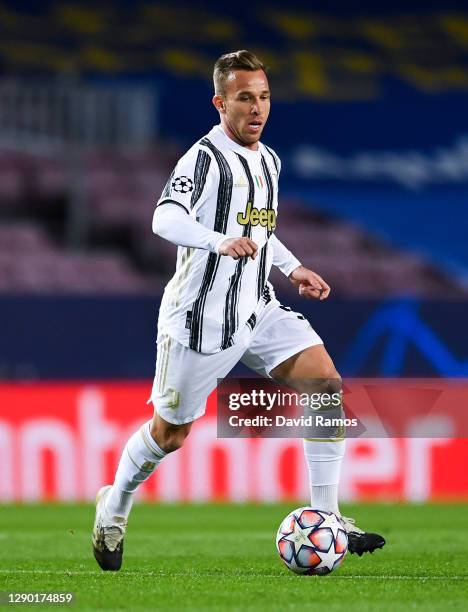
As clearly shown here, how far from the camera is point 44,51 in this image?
18.8m

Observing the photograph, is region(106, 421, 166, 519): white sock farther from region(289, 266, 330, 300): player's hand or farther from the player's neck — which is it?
the player's neck

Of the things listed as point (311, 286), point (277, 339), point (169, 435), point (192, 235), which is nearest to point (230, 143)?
point (192, 235)

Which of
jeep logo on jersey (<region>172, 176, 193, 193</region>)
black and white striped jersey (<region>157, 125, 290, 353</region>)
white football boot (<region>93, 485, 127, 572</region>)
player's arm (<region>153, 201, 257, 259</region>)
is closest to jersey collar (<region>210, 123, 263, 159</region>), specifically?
black and white striped jersey (<region>157, 125, 290, 353</region>)

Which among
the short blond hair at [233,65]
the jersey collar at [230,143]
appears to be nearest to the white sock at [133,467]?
the jersey collar at [230,143]

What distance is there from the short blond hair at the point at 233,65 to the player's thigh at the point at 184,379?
1.09m

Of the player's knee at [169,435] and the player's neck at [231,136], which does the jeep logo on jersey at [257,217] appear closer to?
the player's neck at [231,136]

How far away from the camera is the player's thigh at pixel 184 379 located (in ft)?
18.7

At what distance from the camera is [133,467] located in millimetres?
5863

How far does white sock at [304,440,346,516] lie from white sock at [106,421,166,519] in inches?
25.2

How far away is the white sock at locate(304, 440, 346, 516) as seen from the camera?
581 cm

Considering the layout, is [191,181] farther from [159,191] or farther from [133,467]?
[159,191]

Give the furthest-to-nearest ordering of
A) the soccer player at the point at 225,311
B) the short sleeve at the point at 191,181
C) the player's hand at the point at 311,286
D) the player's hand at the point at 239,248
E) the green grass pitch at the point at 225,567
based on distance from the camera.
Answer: the player's hand at the point at 311,286 < the soccer player at the point at 225,311 < the short sleeve at the point at 191,181 < the player's hand at the point at 239,248 < the green grass pitch at the point at 225,567

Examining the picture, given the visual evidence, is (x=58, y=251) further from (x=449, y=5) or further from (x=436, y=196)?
(x=449, y=5)

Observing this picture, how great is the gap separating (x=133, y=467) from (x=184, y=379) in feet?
1.58
